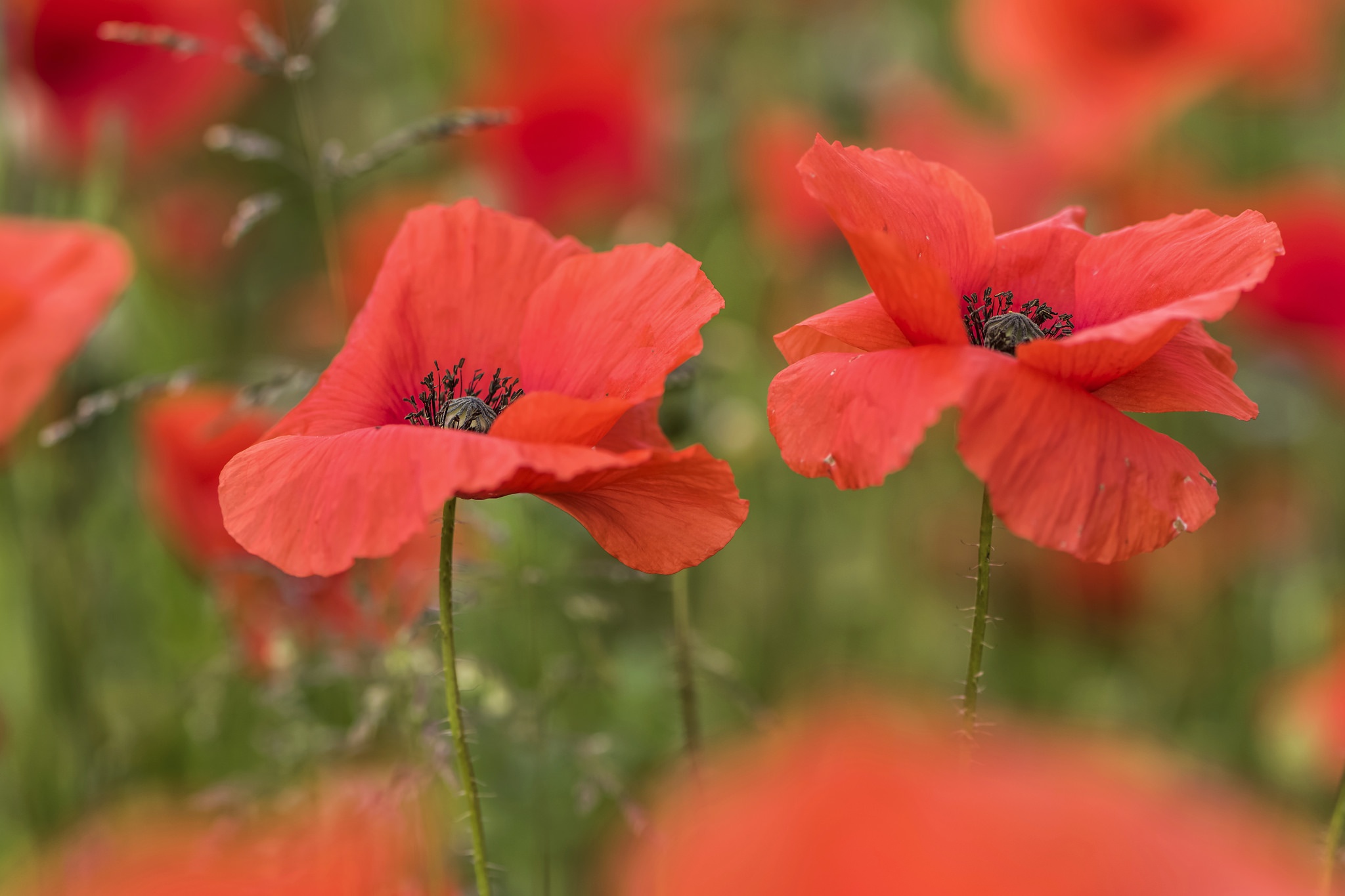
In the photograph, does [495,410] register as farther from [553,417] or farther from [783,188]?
[783,188]

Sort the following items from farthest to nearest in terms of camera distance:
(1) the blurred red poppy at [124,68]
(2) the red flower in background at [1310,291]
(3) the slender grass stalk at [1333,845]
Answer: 1. (1) the blurred red poppy at [124,68]
2. (2) the red flower in background at [1310,291]
3. (3) the slender grass stalk at [1333,845]

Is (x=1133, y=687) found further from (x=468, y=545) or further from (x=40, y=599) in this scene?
(x=40, y=599)

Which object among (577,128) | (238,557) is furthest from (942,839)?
(577,128)

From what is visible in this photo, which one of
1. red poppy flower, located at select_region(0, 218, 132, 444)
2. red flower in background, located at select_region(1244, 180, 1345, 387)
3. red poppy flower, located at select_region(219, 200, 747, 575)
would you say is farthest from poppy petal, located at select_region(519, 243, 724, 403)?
red flower in background, located at select_region(1244, 180, 1345, 387)

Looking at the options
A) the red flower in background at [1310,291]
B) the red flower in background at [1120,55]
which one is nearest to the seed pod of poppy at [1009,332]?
the red flower in background at [1310,291]

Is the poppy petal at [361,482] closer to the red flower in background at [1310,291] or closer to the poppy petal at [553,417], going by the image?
the poppy petal at [553,417]
